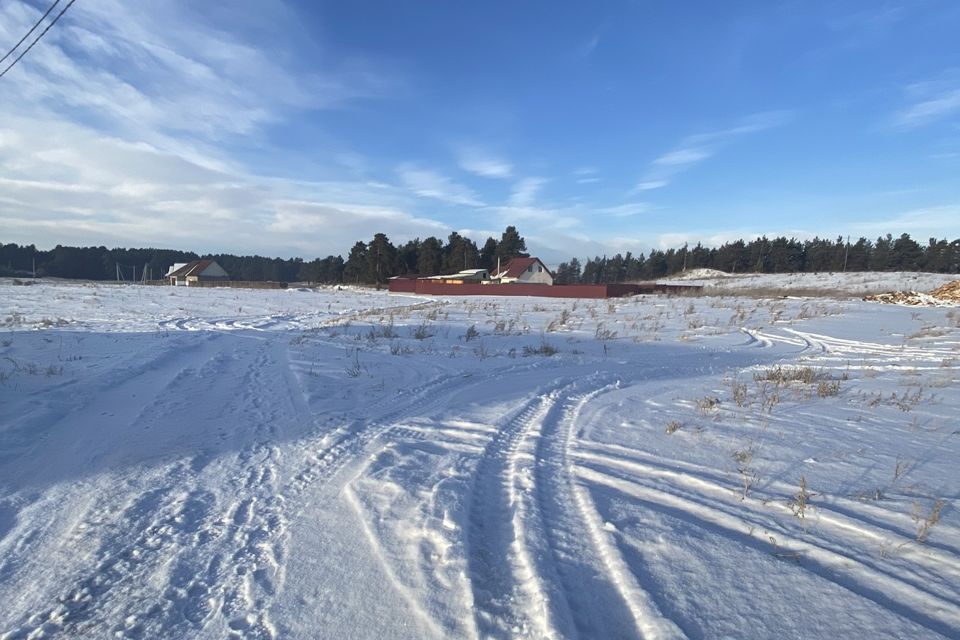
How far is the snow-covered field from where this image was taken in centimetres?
224

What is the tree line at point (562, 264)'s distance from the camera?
2753 inches

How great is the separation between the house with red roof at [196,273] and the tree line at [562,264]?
1924cm

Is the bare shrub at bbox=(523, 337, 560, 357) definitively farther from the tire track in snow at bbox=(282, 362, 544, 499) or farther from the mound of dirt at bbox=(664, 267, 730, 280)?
the mound of dirt at bbox=(664, 267, 730, 280)

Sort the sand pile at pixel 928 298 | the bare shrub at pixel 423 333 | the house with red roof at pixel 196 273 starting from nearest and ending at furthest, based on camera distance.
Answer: the bare shrub at pixel 423 333 < the sand pile at pixel 928 298 < the house with red roof at pixel 196 273

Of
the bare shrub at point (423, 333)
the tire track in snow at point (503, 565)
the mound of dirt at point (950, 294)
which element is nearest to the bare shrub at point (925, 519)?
the tire track in snow at point (503, 565)

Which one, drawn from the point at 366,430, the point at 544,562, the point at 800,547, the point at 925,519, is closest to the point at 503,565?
the point at 544,562

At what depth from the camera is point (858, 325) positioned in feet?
47.6

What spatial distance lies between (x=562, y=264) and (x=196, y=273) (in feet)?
237

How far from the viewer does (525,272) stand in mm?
62688

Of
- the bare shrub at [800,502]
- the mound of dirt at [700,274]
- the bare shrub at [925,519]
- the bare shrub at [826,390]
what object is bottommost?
the bare shrub at [800,502]

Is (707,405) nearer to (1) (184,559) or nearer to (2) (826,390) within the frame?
(2) (826,390)

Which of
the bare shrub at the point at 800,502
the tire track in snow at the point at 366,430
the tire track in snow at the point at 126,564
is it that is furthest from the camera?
the tire track in snow at the point at 366,430

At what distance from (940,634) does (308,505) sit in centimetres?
347

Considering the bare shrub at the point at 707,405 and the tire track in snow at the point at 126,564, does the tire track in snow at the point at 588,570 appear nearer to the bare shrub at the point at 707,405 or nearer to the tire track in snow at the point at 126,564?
the tire track in snow at the point at 126,564
